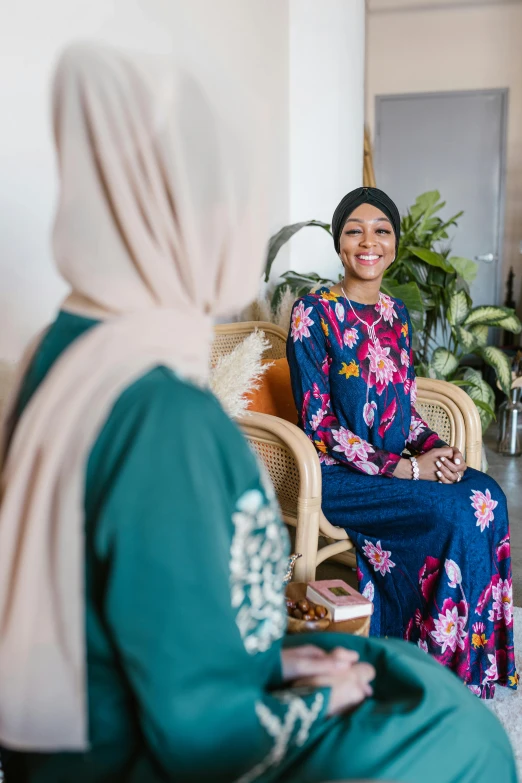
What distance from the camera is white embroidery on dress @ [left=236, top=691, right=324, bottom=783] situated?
0.72 metres

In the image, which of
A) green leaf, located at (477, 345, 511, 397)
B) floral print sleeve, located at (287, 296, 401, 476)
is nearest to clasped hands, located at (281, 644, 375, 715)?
floral print sleeve, located at (287, 296, 401, 476)

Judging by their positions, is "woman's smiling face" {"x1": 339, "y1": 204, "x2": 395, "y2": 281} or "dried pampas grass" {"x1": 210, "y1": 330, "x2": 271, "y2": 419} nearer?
"dried pampas grass" {"x1": 210, "y1": 330, "x2": 271, "y2": 419}

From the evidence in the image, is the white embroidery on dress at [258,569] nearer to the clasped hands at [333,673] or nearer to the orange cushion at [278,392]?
the clasped hands at [333,673]

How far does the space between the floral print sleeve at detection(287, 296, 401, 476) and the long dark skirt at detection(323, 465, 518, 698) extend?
0.20 feet

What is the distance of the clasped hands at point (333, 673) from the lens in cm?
85

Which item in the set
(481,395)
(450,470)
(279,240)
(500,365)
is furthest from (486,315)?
(450,470)

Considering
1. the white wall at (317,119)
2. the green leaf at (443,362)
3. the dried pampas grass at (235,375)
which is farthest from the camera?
the white wall at (317,119)

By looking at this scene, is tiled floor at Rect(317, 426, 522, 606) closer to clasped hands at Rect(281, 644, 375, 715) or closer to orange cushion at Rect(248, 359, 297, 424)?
orange cushion at Rect(248, 359, 297, 424)

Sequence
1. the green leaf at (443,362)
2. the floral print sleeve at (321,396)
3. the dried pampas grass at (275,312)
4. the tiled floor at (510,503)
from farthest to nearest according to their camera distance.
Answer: the green leaf at (443,362) → the dried pampas grass at (275,312) → the tiled floor at (510,503) → the floral print sleeve at (321,396)

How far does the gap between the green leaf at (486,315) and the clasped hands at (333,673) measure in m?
2.85

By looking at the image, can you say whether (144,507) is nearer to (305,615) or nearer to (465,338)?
(305,615)

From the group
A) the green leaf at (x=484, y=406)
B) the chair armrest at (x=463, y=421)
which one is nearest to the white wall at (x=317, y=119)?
the green leaf at (x=484, y=406)

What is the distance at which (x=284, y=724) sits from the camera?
2.45ft

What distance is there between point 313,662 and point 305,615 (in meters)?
0.40
